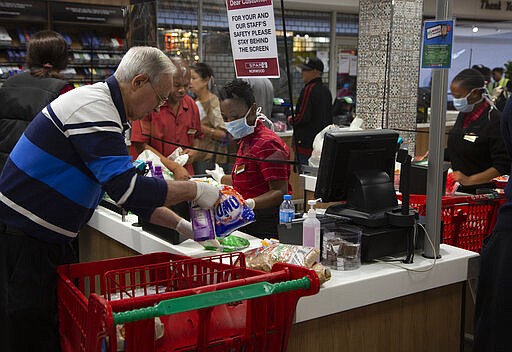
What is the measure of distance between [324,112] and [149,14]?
119 inches

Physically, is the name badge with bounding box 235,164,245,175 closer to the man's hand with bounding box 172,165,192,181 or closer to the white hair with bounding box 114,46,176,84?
the man's hand with bounding box 172,165,192,181

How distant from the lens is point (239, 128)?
2.94 m

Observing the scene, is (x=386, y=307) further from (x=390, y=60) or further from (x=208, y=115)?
(x=390, y=60)

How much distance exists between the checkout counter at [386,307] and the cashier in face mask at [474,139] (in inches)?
80.4

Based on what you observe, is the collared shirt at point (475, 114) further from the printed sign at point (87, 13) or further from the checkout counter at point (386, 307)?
the printed sign at point (87, 13)

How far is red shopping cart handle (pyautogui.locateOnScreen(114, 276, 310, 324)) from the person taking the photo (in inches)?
56.9

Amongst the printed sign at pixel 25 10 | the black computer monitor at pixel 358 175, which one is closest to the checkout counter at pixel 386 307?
the black computer monitor at pixel 358 175

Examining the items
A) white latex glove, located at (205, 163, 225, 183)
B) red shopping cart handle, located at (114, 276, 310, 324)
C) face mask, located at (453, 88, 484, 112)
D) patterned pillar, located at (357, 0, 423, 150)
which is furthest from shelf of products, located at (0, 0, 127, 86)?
red shopping cart handle, located at (114, 276, 310, 324)

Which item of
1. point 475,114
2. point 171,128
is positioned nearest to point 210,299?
point 171,128

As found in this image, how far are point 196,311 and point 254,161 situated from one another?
1.59 metres

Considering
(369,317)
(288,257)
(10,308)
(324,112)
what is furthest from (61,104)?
(324,112)

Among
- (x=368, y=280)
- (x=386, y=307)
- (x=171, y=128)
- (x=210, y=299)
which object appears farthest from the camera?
(x=171, y=128)

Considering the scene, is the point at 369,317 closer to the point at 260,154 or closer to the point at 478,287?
the point at 478,287

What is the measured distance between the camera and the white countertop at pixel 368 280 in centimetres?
210
